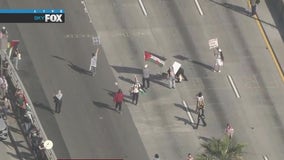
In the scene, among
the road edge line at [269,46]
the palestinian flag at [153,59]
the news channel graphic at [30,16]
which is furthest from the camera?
the road edge line at [269,46]

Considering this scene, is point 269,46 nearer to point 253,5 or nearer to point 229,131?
point 253,5

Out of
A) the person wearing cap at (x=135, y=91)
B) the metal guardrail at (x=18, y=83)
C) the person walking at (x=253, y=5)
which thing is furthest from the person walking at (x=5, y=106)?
the person walking at (x=253, y=5)

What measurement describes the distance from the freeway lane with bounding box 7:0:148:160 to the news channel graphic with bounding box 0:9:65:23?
0.40 m

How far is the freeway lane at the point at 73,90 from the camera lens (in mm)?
44844

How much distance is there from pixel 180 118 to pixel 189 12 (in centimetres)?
972

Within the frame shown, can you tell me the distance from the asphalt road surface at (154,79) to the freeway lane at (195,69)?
0.20ft

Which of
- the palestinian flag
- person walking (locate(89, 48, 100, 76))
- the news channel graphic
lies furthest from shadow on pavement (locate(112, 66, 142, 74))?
the news channel graphic

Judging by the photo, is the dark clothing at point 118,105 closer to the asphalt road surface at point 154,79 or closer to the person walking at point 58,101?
the asphalt road surface at point 154,79

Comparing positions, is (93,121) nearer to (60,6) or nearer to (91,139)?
(91,139)

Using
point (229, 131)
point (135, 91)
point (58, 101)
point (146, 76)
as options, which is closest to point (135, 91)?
point (135, 91)

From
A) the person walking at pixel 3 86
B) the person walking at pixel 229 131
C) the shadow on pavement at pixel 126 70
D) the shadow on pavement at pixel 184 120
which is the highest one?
the person walking at pixel 3 86

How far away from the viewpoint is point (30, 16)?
51.7 metres

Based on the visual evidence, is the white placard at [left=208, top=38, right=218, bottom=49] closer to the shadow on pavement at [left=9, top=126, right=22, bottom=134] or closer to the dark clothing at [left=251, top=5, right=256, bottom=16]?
the dark clothing at [left=251, top=5, right=256, bottom=16]

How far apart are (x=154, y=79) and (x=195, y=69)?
9.25ft
